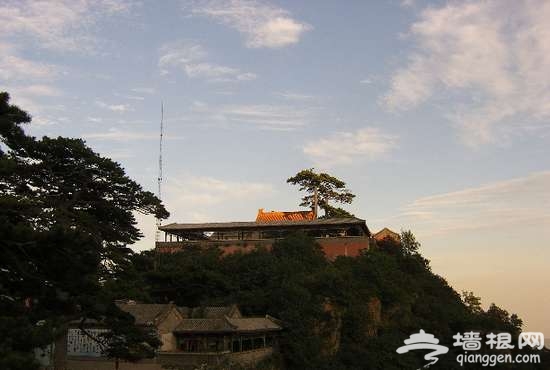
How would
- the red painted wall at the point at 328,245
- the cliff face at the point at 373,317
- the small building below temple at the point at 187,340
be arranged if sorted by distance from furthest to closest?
the red painted wall at the point at 328,245, the cliff face at the point at 373,317, the small building below temple at the point at 187,340

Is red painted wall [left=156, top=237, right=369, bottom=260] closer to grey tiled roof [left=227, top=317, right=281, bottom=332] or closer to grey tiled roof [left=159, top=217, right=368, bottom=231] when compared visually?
grey tiled roof [left=159, top=217, right=368, bottom=231]

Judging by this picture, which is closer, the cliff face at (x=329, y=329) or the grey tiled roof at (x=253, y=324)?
the grey tiled roof at (x=253, y=324)

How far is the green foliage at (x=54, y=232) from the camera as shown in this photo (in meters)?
15.0

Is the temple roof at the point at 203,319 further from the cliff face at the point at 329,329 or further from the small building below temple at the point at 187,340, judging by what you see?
the cliff face at the point at 329,329

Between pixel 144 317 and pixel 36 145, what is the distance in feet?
43.3

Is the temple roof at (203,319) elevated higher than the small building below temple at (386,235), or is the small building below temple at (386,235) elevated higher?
the small building below temple at (386,235)

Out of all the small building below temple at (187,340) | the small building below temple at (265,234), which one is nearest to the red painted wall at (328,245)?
the small building below temple at (265,234)

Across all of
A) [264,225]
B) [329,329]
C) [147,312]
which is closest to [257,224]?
[264,225]

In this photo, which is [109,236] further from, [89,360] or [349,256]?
[349,256]

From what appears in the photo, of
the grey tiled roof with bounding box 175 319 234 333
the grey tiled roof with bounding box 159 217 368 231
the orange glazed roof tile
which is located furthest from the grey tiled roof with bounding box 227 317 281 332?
the orange glazed roof tile

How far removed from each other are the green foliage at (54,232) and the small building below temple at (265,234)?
83.2 ft

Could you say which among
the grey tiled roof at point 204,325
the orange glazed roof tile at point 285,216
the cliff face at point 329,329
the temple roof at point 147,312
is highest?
the orange glazed roof tile at point 285,216

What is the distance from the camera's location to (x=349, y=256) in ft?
160

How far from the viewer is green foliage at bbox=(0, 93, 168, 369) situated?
15023 millimetres
